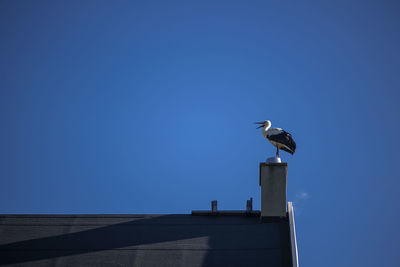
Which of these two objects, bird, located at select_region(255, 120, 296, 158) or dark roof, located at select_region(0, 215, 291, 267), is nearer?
dark roof, located at select_region(0, 215, 291, 267)

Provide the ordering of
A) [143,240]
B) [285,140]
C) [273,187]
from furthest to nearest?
[285,140] → [273,187] → [143,240]

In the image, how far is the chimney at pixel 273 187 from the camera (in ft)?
37.1

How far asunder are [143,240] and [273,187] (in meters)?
3.33

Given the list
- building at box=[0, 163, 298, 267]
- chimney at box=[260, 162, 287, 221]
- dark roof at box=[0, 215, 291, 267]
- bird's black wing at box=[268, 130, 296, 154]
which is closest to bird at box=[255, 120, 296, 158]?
bird's black wing at box=[268, 130, 296, 154]

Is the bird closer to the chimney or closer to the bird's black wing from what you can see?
the bird's black wing

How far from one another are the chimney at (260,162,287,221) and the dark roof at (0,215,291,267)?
1.02 feet

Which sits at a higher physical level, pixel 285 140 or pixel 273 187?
pixel 285 140

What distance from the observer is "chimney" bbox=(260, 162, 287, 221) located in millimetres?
11320

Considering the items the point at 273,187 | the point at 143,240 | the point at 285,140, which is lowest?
the point at 143,240

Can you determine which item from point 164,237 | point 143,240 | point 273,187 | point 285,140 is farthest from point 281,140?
point 143,240

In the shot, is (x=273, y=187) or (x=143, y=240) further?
(x=273, y=187)

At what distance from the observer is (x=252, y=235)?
1105 centimetres

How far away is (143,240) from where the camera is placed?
36.8ft

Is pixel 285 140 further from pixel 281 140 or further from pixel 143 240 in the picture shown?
pixel 143 240
